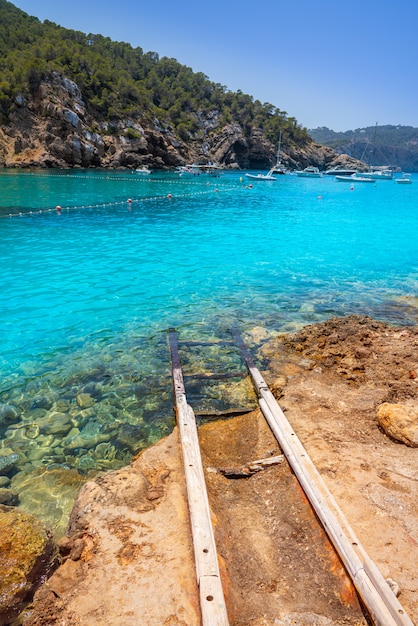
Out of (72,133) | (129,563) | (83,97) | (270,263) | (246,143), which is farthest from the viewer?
(246,143)

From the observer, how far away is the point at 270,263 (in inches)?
799

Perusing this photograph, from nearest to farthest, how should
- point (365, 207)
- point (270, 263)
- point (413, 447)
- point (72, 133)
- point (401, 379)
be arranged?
1. point (413, 447)
2. point (401, 379)
3. point (270, 263)
4. point (365, 207)
5. point (72, 133)

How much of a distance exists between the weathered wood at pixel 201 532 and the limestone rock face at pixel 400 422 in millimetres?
3325

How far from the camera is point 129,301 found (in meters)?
13.9

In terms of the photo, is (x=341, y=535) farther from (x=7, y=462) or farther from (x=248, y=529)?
(x=7, y=462)

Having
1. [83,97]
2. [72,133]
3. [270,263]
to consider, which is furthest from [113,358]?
[83,97]

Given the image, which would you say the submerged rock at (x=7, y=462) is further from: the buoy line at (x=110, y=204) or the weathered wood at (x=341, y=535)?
the buoy line at (x=110, y=204)

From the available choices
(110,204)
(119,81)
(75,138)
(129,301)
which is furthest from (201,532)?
(119,81)

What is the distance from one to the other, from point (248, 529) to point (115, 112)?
103937 mm

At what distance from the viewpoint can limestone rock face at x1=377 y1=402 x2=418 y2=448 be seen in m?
6.08

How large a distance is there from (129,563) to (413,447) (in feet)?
15.2

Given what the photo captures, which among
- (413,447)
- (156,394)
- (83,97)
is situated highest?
(83,97)

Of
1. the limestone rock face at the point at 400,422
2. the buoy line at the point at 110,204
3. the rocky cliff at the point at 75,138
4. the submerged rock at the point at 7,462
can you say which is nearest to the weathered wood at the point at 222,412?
the limestone rock face at the point at 400,422

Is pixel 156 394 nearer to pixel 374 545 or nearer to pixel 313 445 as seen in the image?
pixel 313 445
